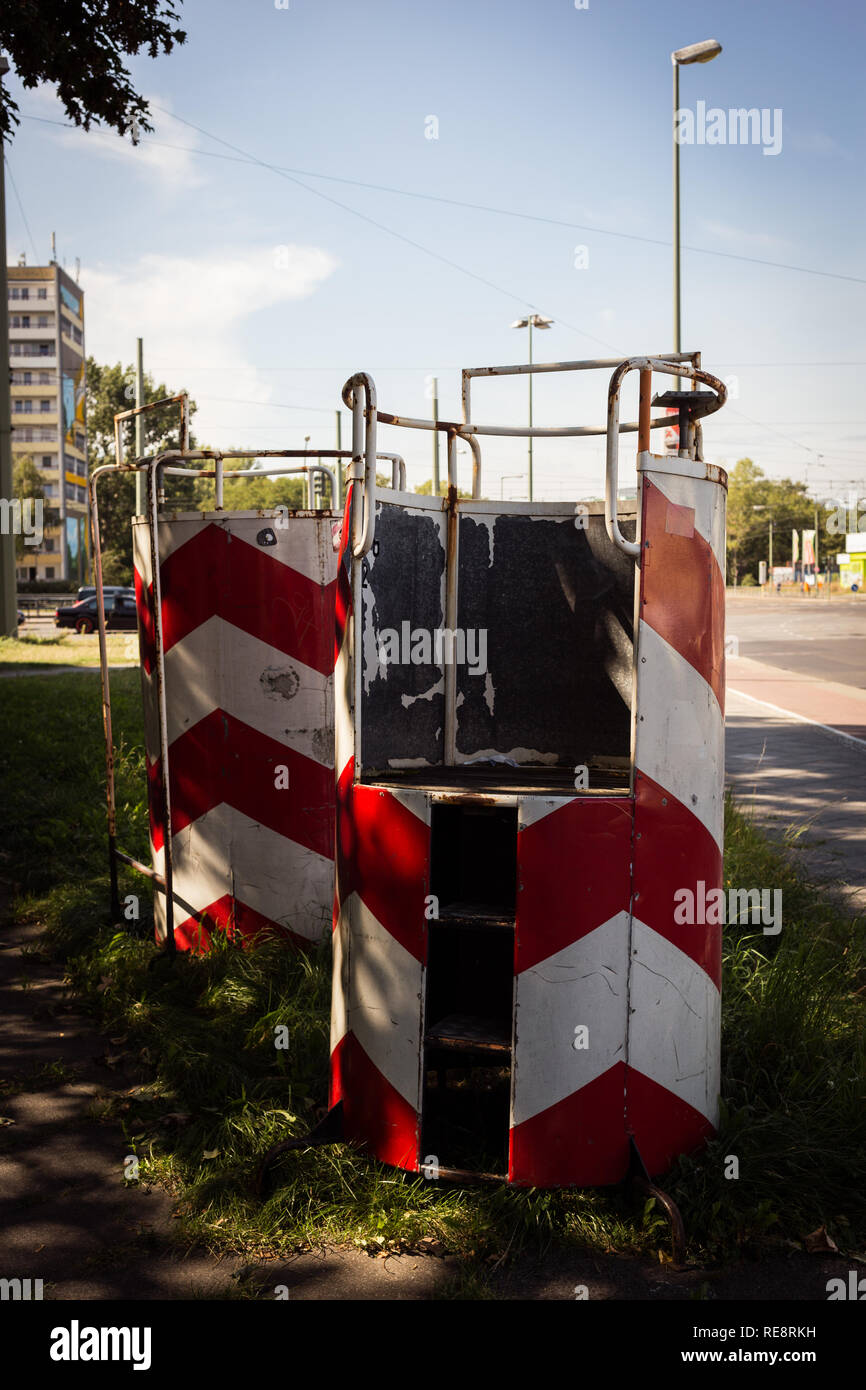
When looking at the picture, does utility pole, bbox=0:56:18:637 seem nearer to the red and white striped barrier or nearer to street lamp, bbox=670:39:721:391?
street lamp, bbox=670:39:721:391

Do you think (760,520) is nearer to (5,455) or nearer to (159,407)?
(5,455)

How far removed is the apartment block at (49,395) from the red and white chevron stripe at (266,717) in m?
84.8

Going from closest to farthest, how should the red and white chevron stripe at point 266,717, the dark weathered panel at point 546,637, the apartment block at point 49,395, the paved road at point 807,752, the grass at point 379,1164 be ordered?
the grass at point 379,1164, the dark weathered panel at point 546,637, the red and white chevron stripe at point 266,717, the paved road at point 807,752, the apartment block at point 49,395

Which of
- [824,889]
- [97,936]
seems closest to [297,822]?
[97,936]

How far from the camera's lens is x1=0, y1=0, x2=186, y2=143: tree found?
8.11 m

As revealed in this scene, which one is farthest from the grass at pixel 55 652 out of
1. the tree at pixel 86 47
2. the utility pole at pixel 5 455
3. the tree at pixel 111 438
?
the tree at pixel 111 438

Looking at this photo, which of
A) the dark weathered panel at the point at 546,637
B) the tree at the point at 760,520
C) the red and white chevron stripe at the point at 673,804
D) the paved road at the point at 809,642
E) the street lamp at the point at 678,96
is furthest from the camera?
the tree at the point at 760,520

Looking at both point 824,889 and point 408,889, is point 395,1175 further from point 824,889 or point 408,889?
point 824,889

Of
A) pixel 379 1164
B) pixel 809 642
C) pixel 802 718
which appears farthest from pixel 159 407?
pixel 809 642

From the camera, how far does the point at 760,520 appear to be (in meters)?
116

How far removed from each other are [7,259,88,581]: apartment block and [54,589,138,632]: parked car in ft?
169

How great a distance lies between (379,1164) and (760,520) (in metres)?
119

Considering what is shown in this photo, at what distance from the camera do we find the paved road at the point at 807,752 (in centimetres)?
714

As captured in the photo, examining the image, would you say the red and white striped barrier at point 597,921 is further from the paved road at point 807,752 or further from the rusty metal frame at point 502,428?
the paved road at point 807,752
